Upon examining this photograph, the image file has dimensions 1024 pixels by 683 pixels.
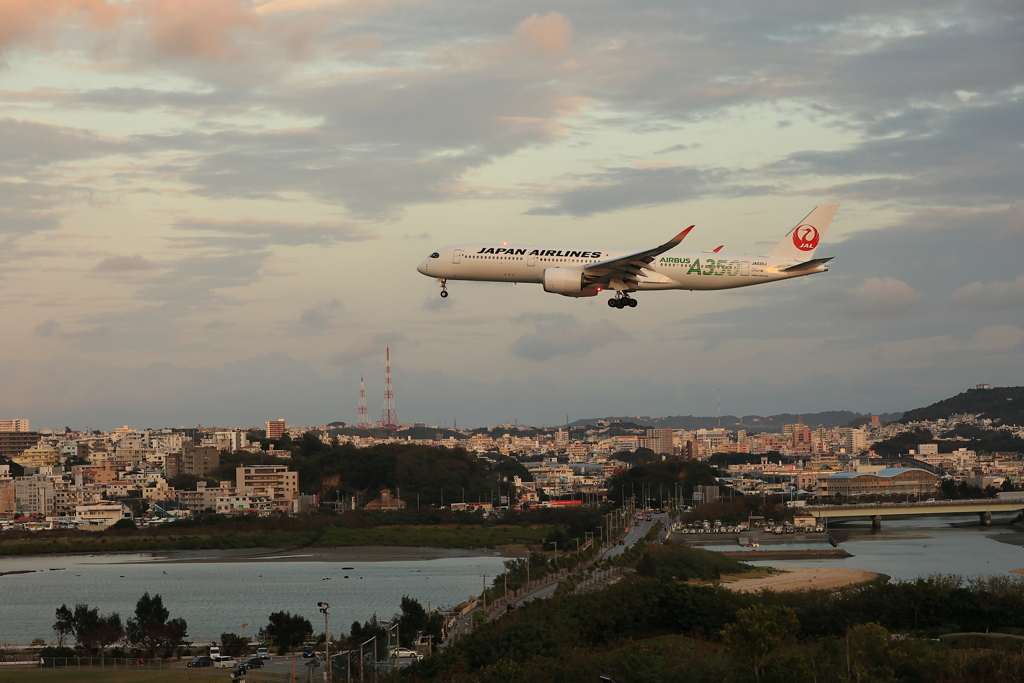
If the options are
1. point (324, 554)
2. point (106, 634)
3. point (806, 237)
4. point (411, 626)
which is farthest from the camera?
point (324, 554)

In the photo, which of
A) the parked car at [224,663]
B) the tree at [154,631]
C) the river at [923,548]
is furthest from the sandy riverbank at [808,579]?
A: the tree at [154,631]

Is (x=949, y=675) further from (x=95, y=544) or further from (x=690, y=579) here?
(x=95, y=544)

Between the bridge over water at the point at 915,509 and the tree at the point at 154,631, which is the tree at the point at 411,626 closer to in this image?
the tree at the point at 154,631

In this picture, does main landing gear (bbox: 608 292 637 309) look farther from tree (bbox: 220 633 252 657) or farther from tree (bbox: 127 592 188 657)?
tree (bbox: 127 592 188 657)

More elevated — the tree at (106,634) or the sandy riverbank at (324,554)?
the tree at (106,634)

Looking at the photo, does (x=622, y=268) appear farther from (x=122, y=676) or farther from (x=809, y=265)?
(x=122, y=676)

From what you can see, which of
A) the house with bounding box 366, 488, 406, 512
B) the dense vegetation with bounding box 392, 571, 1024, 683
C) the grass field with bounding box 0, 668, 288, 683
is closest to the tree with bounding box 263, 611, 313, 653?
the grass field with bounding box 0, 668, 288, 683

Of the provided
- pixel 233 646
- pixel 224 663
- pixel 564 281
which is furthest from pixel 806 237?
pixel 233 646
